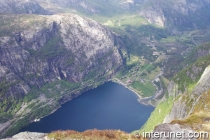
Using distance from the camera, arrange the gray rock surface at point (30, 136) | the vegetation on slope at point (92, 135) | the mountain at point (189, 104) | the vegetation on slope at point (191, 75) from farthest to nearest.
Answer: the vegetation on slope at point (191, 75) < the mountain at point (189, 104) < the gray rock surface at point (30, 136) < the vegetation on slope at point (92, 135)

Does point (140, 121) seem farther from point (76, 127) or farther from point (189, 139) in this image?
point (189, 139)

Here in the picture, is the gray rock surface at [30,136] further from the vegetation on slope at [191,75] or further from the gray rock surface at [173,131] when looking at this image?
the vegetation on slope at [191,75]

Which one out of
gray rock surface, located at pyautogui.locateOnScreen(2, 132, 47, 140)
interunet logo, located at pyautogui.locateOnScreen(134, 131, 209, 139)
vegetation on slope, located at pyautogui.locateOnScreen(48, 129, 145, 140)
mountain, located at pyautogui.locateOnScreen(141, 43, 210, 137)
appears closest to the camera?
vegetation on slope, located at pyautogui.locateOnScreen(48, 129, 145, 140)

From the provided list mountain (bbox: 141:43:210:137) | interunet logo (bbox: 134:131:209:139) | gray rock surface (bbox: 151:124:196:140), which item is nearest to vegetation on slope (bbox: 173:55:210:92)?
mountain (bbox: 141:43:210:137)

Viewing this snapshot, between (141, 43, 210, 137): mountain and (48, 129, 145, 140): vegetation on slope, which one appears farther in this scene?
(141, 43, 210, 137): mountain

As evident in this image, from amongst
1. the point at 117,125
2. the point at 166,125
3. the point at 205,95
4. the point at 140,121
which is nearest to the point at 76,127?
the point at 117,125

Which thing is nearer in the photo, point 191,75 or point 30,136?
point 30,136

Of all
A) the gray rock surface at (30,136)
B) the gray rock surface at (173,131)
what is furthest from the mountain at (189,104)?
the gray rock surface at (30,136)

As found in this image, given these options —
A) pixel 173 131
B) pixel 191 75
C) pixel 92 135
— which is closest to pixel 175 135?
pixel 173 131

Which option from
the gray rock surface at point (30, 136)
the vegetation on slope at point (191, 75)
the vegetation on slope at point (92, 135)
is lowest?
the vegetation on slope at point (191, 75)

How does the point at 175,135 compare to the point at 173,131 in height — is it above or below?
above

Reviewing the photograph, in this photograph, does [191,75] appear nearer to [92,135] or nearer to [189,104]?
[189,104]

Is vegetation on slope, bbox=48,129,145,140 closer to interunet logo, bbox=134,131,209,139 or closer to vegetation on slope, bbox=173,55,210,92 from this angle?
interunet logo, bbox=134,131,209,139

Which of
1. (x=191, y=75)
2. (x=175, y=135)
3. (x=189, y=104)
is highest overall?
(x=175, y=135)
